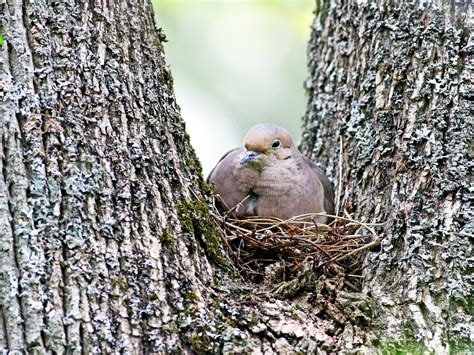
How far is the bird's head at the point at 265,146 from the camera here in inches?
175

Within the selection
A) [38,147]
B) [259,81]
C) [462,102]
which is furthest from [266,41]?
[38,147]

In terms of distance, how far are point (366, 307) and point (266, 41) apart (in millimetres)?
7534

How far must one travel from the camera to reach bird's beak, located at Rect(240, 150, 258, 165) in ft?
14.3

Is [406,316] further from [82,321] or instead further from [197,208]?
[82,321]

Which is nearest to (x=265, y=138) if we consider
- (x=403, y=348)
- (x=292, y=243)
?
(x=292, y=243)

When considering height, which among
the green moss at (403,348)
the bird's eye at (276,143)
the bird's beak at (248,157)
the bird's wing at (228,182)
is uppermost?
the bird's eye at (276,143)

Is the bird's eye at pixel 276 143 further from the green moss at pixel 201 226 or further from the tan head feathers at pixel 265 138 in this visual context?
the green moss at pixel 201 226

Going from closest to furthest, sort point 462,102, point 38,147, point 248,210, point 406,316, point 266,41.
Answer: point 38,147, point 406,316, point 462,102, point 248,210, point 266,41

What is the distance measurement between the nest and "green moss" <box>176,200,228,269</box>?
33cm

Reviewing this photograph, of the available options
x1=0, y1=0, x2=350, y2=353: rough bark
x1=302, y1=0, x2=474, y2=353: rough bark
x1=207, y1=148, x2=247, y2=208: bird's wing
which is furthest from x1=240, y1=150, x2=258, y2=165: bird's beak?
x1=0, y1=0, x2=350, y2=353: rough bark

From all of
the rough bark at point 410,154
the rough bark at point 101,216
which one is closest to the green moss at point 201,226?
the rough bark at point 101,216

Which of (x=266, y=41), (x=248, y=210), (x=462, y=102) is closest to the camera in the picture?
(x=462, y=102)

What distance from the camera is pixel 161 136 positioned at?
306 cm

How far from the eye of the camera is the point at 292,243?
3846mm
